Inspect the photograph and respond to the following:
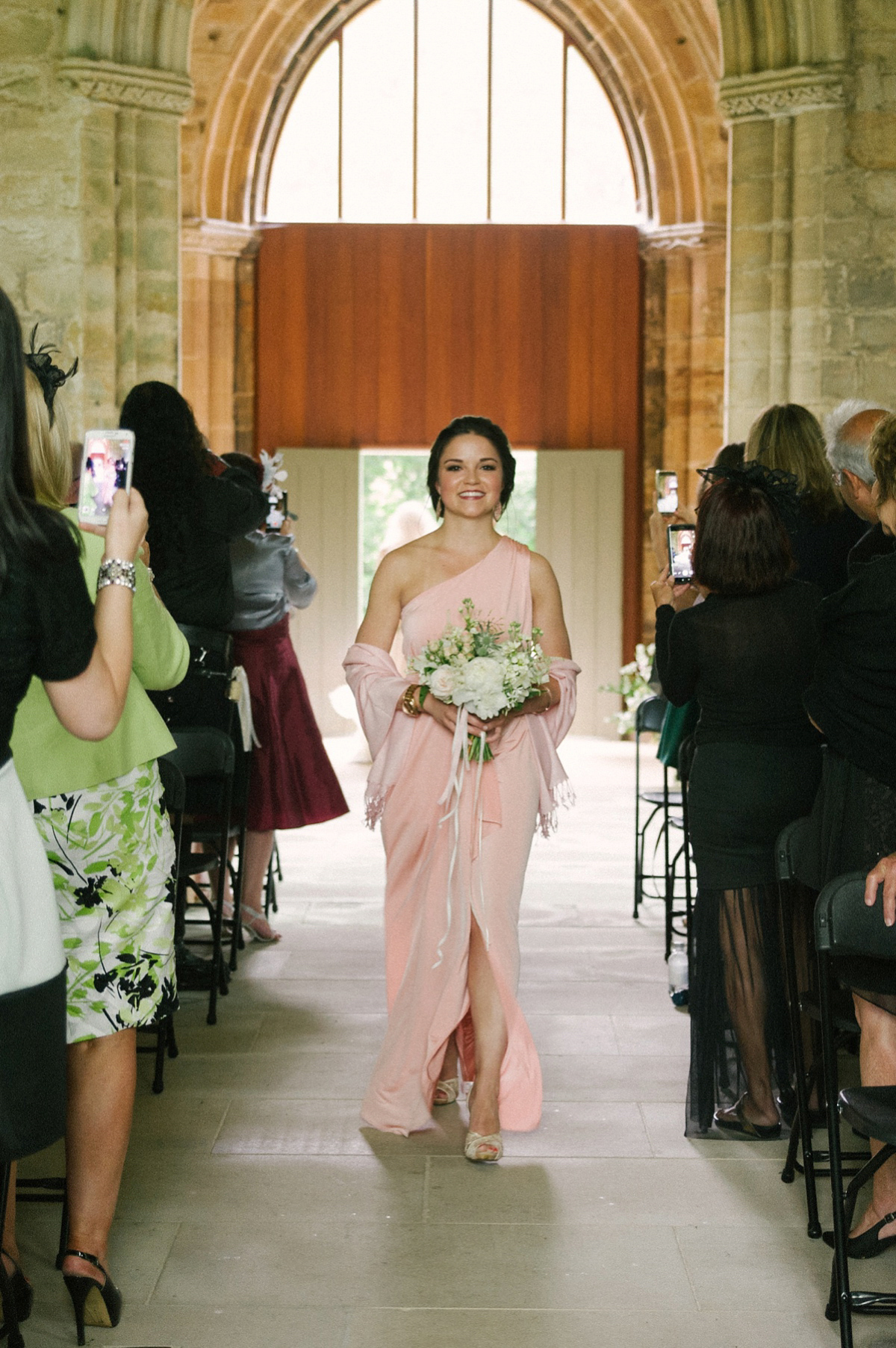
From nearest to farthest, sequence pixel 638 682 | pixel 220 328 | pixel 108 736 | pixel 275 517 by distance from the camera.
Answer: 1. pixel 108 736
2. pixel 275 517
3. pixel 638 682
4. pixel 220 328

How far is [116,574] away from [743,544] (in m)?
1.93

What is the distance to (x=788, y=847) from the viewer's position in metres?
3.55

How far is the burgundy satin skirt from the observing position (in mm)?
6066

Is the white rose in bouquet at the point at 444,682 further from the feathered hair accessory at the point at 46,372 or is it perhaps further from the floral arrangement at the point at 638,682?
the floral arrangement at the point at 638,682

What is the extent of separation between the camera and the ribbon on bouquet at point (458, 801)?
392 centimetres

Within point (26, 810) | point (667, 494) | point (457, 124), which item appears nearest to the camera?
point (26, 810)

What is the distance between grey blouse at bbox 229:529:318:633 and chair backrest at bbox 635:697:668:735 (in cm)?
143

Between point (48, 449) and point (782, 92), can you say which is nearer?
point (48, 449)

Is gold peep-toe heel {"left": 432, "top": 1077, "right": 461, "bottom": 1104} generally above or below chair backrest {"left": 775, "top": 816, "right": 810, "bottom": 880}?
below

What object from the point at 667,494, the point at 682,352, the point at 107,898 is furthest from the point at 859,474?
the point at 682,352

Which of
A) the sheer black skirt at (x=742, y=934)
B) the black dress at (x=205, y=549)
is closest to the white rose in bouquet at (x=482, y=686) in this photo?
the sheer black skirt at (x=742, y=934)

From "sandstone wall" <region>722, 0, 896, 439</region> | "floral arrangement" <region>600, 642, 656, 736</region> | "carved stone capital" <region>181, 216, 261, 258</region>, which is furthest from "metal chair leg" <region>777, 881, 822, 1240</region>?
"carved stone capital" <region>181, 216, 261, 258</region>

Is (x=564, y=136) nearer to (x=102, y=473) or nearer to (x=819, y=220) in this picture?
(x=819, y=220)

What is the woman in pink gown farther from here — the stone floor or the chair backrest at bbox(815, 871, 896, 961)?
the chair backrest at bbox(815, 871, 896, 961)
